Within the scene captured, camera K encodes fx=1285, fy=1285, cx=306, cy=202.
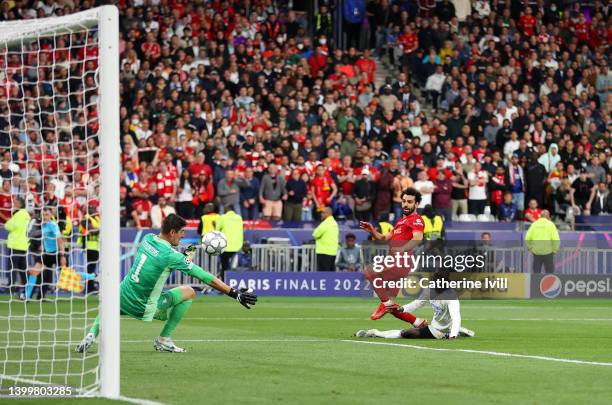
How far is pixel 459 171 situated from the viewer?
33.9m

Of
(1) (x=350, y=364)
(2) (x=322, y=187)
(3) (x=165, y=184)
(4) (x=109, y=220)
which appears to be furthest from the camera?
(2) (x=322, y=187)

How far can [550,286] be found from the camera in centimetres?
3019

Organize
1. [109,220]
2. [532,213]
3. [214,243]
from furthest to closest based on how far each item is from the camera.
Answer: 1. [532,213]
2. [214,243]
3. [109,220]

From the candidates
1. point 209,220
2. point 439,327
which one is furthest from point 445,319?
point 209,220

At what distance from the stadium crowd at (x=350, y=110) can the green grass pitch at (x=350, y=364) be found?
10.2 metres

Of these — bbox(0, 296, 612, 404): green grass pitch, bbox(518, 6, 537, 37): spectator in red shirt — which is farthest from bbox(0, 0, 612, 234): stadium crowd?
bbox(0, 296, 612, 404): green grass pitch

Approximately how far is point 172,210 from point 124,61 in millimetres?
5560

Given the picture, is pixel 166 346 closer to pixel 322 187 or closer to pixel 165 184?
pixel 165 184

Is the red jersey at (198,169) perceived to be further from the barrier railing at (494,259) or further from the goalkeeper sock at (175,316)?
the goalkeeper sock at (175,316)

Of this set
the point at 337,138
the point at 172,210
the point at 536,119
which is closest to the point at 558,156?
the point at 536,119

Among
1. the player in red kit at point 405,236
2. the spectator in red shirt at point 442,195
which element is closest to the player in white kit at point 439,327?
the player in red kit at point 405,236

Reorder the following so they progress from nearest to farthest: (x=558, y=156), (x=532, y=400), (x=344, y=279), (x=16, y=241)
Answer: (x=532, y=400)
(x=16, y=241)
(x=344, y=279)
(x=558, y=156)

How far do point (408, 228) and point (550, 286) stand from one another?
560 inches

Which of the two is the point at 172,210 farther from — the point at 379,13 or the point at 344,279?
the point at 379,13
